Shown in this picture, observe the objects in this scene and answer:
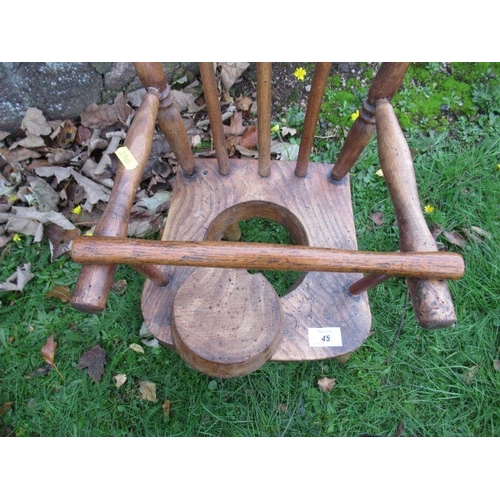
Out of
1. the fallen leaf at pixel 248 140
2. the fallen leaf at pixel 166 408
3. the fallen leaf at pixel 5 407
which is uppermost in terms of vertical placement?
the fallen leaf at pixel 248 140

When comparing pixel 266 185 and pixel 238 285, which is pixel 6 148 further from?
pixel 238 285

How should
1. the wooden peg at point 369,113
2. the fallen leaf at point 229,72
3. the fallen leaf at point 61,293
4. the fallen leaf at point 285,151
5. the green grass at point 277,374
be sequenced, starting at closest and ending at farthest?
the wooden peg at point 369,113 → the green grass at point 277,374 → the fallen leaf at point 61,293 → the fallen leaf at point 285,151 → the fallen leaf at point 229,72

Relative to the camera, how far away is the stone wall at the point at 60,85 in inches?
67.3

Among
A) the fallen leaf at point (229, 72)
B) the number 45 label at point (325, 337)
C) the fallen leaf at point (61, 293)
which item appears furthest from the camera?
the fallen leaf at point (229, 72)

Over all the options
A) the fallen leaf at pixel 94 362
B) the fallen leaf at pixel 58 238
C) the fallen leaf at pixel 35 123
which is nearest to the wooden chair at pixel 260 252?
the fallen leaf at pixel 94 362

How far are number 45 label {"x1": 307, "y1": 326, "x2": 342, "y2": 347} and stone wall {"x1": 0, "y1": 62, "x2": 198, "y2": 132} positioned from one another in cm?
136

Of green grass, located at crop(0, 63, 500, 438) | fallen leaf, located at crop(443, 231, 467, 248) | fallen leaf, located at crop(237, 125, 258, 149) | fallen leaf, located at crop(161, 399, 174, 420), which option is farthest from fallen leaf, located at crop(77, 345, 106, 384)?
fallen leaf, located at crop(443, 231, 467, 248)

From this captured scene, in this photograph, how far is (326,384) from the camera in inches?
61.0

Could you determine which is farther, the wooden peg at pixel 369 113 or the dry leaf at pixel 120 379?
the dry leaf at pixel 120 379

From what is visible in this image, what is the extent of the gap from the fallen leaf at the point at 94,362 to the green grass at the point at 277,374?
24 mm

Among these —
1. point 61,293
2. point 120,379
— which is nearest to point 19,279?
point 61,293

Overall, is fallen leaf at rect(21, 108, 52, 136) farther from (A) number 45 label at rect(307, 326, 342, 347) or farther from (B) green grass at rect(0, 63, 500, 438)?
(A) number 45 label at rect(307, 326, 342, 347)

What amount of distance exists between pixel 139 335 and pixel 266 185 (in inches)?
30.3

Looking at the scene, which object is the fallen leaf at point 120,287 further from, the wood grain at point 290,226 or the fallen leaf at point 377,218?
the fallen leaf at point 377,218
